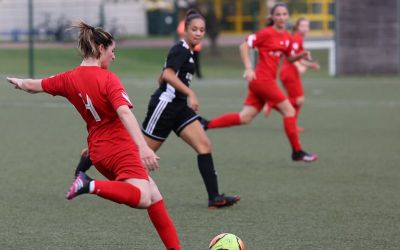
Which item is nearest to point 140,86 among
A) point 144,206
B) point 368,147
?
point 368,147

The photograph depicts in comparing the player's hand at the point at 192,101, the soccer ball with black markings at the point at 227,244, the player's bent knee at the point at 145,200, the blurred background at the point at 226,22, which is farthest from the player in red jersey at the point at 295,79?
the blurred background at the point at 226,22

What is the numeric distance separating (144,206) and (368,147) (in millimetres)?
7536

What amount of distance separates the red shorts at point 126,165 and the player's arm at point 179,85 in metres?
2.27

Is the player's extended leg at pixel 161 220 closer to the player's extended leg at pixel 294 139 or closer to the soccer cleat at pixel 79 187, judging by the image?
the soccer cleat at pixel 79 187

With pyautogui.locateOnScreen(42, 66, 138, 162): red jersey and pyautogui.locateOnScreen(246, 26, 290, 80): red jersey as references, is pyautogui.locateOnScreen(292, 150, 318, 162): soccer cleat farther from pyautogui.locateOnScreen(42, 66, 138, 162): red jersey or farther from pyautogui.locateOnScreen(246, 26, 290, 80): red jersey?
pyautogui.locateOnScreen(42, 66, 138, 162): red jersey

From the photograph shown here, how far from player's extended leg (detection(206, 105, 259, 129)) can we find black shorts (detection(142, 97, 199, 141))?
361 cm

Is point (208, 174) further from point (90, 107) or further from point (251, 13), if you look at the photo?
point (251, 13)

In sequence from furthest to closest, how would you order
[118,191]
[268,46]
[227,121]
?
[227,121]
[268,46]
[118,191]

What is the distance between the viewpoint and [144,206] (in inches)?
231

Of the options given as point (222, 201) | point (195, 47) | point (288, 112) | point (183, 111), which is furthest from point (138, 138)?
point (288, 112)

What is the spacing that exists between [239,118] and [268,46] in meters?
1.08

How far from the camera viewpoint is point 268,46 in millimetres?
11688

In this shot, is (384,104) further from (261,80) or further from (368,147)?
(261,80)

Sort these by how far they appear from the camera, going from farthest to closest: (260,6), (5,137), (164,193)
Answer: (260,6) → (5,137) → (164,193)
